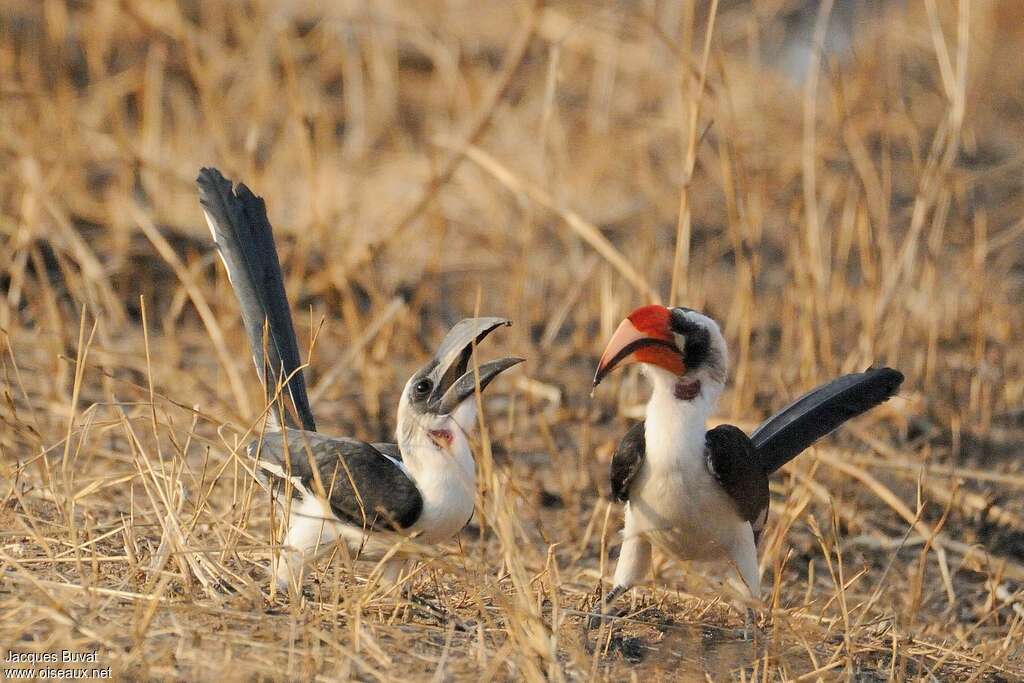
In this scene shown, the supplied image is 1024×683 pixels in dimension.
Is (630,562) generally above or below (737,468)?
below

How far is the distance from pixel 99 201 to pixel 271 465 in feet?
14.3

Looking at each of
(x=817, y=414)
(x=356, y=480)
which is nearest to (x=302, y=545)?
(x=356, y=480)

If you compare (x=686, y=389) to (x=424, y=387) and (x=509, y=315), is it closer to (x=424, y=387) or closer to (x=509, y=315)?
(x=424, y=387)

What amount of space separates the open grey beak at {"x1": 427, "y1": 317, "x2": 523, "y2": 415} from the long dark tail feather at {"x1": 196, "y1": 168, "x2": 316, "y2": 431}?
0.56 m

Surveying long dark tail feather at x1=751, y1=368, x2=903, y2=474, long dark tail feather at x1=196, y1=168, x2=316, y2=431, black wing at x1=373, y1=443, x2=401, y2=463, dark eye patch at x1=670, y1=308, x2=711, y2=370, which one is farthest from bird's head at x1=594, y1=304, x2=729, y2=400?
long dark tail feather at x1=196, y1=168, x2=316, y2=431

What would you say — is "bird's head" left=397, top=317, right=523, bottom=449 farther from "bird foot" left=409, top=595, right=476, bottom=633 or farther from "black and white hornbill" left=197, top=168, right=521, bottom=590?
"bird foot" left=409, top=595, right=476, bottom=633

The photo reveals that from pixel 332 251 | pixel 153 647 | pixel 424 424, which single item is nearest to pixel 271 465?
pixel 424 424

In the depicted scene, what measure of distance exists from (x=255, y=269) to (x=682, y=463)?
4.13 feet

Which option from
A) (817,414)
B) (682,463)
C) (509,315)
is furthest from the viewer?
(509,315)

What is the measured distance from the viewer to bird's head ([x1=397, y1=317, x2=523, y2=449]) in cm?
316

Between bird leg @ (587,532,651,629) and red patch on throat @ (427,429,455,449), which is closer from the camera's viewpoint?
red patch on throat @ (427,429,455,449)

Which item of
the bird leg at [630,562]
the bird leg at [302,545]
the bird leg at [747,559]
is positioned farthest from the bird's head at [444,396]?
the bird leg at [747,559]

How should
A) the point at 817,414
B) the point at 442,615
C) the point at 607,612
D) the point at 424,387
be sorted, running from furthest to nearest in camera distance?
the point at 817,414
the point at 607,612
the point at 424,387
the point at 442,615

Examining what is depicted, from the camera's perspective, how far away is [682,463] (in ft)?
11.0
